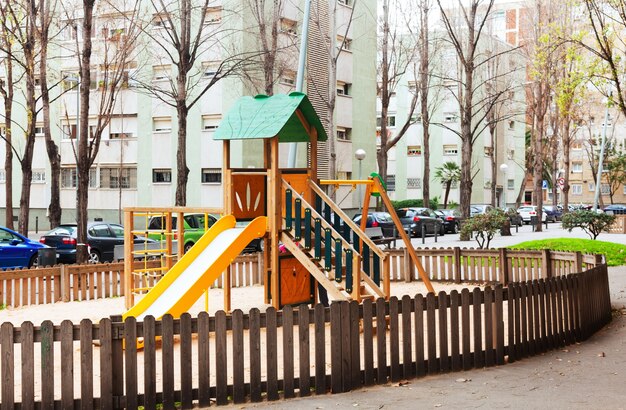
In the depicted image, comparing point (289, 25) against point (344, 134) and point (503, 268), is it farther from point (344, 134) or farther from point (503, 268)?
point (503, 268)

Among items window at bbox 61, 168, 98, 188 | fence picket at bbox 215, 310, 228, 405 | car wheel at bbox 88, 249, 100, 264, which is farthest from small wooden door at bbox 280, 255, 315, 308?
window at bbox 61, 168, 98, 188

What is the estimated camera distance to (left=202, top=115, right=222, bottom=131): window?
4194 centimetres

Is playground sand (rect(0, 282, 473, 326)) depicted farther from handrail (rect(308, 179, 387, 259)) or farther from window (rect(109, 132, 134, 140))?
window (rect(109, 132, 134, 140))

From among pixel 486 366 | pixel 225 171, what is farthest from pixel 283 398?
pixel 225 171

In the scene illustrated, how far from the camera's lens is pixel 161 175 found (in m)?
44.0

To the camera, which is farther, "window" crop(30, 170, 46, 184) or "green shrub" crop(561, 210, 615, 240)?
"window" crop(30, 170, 46, 184)

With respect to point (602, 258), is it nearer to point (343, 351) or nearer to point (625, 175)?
point (343, 351)

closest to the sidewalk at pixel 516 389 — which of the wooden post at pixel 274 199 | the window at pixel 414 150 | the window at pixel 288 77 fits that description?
the wooden post at pixel 274 199

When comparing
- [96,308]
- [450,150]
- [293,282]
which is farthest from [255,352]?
[450,150]

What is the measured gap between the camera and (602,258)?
46.5 ft

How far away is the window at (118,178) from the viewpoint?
4481cm

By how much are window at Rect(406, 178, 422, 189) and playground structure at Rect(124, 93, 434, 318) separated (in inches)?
1952

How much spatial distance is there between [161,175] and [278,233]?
32144 mm

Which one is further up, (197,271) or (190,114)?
(190,114)
